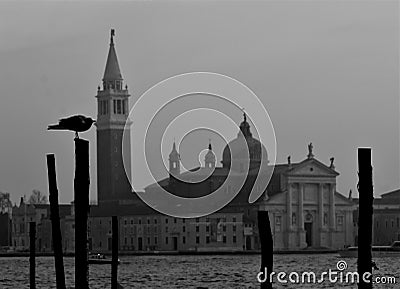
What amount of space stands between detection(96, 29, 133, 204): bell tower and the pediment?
11932 mm

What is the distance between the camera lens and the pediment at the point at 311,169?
82.8 m

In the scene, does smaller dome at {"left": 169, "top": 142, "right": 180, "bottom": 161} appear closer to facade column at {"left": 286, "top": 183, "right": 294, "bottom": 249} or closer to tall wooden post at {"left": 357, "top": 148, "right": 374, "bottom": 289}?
facade column at {"left": 286, "top": 183, "right": 294, "bottom": 249}

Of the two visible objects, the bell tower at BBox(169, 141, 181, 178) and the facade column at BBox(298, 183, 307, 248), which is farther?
the bell tower at BBox(169, 141, 181, 178)

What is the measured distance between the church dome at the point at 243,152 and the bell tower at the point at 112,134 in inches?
277

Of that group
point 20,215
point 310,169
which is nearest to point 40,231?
point 20,215

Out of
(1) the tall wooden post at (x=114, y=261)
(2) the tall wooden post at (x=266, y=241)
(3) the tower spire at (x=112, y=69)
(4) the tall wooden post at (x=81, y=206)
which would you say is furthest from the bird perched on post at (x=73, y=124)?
(3) the tower spire at (x=112, y=69)

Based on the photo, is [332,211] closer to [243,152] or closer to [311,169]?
[311,169]

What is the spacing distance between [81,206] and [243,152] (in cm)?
7087

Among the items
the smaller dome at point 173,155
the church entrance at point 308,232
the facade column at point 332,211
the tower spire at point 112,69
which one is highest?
the tower spire at point 112,69

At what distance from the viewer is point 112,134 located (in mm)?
87812

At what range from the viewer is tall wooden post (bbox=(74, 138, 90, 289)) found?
44.1 ft

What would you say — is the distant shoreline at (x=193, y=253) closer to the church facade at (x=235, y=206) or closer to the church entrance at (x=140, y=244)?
the church facade at (x=235, y=206)

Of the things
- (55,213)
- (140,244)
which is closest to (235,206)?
(140,244)

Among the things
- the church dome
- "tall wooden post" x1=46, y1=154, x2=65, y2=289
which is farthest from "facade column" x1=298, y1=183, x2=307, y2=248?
"tall wooden post" x1=46, y1=154, x2=65, y2=289
